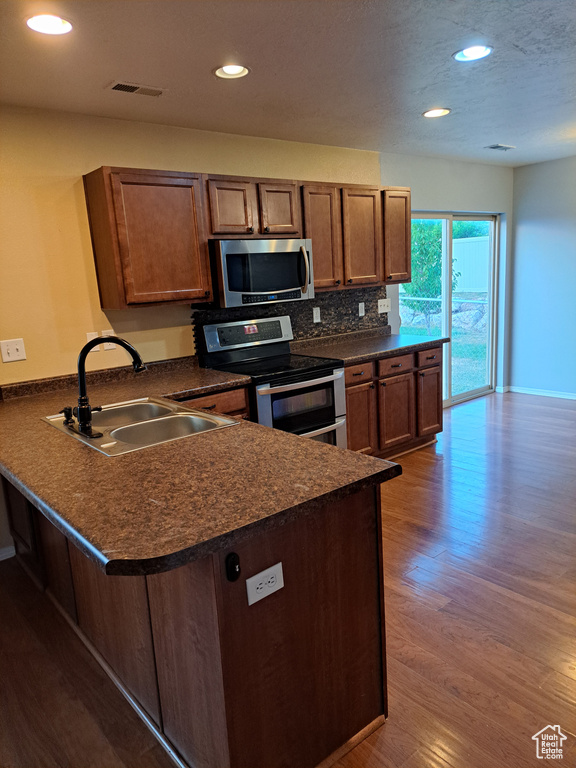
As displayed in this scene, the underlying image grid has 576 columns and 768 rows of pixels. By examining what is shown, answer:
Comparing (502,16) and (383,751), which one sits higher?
(502,16)

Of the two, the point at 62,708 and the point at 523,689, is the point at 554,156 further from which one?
the point at 62,708

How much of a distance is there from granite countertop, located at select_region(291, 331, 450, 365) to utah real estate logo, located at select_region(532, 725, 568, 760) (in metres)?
2.35

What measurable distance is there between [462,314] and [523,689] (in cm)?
461

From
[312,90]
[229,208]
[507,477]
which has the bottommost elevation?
[507,477]

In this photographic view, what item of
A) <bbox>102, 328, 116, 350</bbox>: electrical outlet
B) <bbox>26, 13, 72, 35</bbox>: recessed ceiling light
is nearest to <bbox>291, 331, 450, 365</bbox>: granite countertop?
<bbox>102, 328, 116, 350</bbox>: electrical outlet

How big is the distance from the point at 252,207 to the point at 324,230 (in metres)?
0.64

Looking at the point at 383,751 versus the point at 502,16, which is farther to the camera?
the point at 502,16

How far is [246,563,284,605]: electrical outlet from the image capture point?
4.48ft

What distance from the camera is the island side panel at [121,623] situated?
5.45ft

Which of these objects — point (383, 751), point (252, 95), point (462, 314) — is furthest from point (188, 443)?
point (462, 314)

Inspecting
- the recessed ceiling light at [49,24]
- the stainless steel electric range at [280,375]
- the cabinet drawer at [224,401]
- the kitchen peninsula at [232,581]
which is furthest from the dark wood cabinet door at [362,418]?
the recessed ceiling light at [49,24]

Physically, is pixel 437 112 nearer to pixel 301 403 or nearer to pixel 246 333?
pixel 246 333

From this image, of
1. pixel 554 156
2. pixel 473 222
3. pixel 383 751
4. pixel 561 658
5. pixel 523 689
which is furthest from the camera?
pixel 473 222

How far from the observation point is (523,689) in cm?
187
